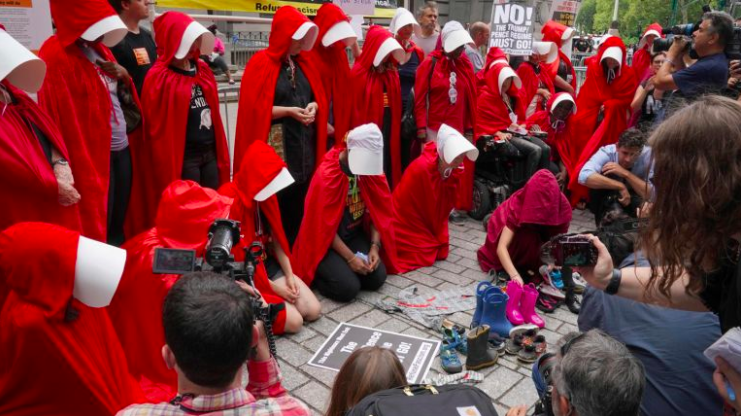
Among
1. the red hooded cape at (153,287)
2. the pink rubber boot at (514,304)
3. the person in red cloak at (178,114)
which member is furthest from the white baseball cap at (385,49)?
the red hooded cape at (153,287)

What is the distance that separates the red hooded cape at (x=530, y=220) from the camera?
4066 mm

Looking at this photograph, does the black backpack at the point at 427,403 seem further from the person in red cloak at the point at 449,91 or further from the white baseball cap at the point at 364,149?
the person in red cloak at the point at 449,91

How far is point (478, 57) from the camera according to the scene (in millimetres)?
7566

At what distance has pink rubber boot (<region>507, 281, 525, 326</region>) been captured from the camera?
3.74 meters

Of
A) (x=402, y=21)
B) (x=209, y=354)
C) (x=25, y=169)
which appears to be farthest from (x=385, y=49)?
(x=209, y=354)

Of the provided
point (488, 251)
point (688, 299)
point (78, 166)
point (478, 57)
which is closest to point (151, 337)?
point (78, 166)

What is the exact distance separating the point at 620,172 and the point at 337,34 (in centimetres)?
269

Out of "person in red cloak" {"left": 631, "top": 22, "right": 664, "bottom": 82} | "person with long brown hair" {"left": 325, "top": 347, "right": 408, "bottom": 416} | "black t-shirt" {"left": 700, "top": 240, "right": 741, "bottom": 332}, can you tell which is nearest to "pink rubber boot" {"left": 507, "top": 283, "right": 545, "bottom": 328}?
"person with long brown hair" {"left": 325, "top": 347, "right": 408, "bottom": 416}

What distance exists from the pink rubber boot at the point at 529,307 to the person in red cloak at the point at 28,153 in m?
2.70

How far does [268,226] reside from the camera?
3.83 m

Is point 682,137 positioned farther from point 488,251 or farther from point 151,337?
point 488,251

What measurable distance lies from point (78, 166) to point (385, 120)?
3.19 meters

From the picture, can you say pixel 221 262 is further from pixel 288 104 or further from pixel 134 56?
pixel 288 104

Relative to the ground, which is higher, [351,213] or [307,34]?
[307,34]
